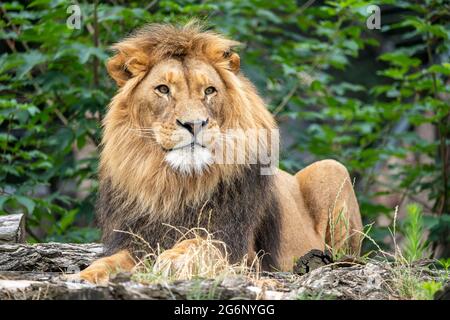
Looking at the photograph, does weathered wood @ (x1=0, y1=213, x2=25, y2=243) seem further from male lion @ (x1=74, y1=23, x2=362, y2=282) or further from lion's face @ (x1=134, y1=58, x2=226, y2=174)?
lion's face @ (x1=134, y1=58, x2=226, y2=174)

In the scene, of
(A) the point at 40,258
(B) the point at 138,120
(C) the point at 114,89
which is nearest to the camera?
(B) the point at 138,120

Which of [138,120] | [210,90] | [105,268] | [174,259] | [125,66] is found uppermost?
[125,66]

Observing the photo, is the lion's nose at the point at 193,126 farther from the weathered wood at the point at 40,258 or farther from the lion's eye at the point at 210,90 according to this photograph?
the weathered wood at the point at 40,258

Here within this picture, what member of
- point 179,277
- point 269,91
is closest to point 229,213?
point 179,277

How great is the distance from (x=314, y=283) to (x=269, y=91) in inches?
198

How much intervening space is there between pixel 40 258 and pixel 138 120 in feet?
3.69

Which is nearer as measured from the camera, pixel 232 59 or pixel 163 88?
pixel 163 88

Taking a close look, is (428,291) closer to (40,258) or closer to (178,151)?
(178,151)

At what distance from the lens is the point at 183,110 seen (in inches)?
211

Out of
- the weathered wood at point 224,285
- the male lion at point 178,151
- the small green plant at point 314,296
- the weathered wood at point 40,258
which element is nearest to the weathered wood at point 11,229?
the weathered wood at point 40,258

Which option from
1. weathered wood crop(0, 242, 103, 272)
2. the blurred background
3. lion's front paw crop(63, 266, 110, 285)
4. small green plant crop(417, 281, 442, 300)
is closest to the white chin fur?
lion's front paw crop(63, 266, 110, 285)

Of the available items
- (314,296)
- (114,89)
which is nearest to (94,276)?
(314,296)

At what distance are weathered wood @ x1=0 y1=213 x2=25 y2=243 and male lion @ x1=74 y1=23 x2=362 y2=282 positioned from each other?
0.78 m

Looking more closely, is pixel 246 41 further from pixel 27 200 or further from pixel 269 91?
pixel 27 200
